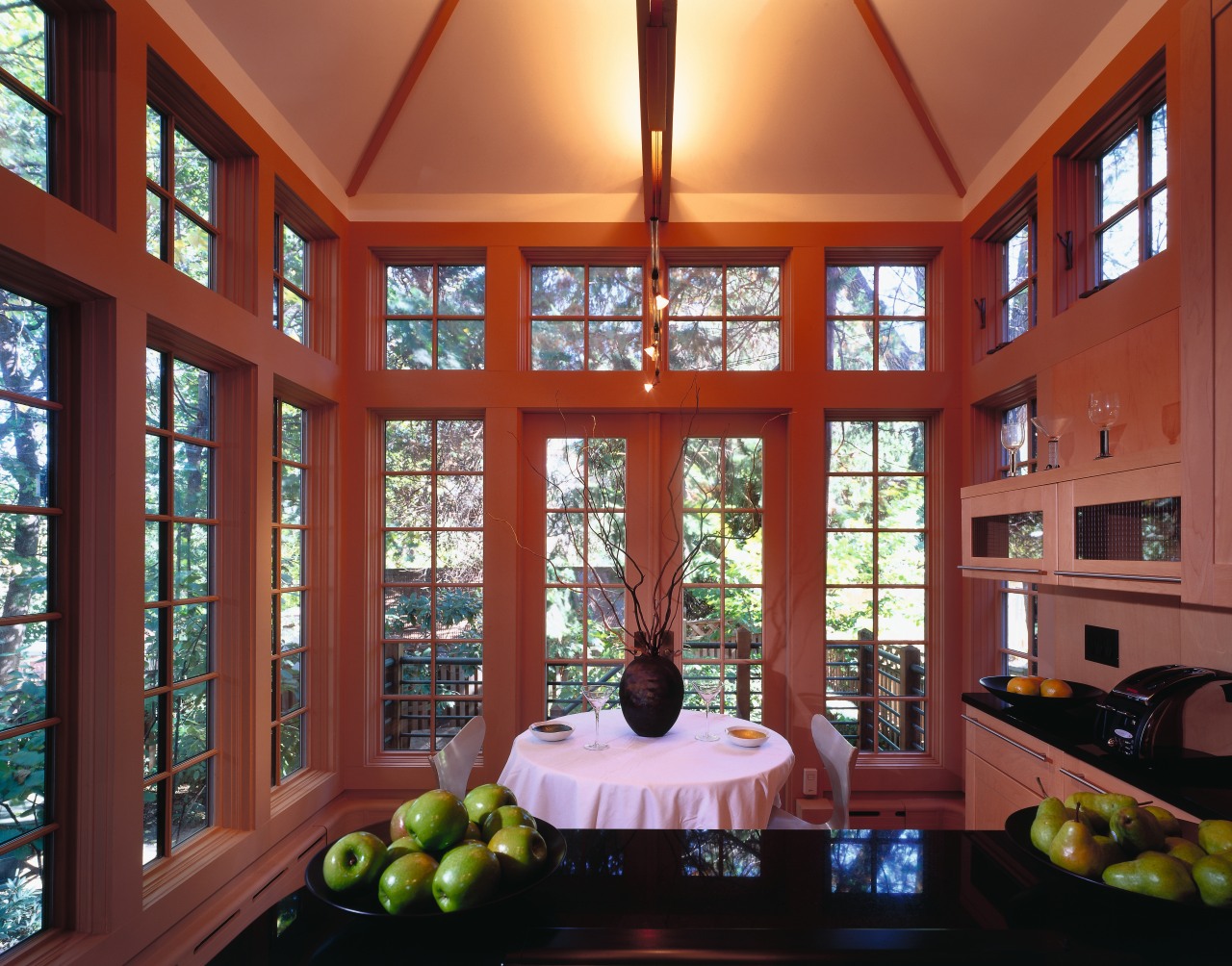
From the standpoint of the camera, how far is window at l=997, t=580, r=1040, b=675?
11.5 ft

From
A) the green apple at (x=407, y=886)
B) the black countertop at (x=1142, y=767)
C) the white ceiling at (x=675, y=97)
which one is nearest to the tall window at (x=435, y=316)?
the white ceiling at (x=675, y=97)

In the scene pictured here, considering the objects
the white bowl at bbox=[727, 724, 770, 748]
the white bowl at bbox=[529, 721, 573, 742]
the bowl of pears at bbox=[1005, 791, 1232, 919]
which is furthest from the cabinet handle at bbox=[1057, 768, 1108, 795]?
the white bowl at bbox=[529, 721, 573, 742]

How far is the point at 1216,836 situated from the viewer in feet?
3.26

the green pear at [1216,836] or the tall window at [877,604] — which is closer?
the green pear at [1216,836]

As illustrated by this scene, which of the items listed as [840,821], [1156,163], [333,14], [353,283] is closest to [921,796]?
[840,821]

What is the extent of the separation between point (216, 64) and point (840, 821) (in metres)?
3.68

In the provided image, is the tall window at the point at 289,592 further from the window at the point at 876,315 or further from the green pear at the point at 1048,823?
the green pear at the point at 1048,823

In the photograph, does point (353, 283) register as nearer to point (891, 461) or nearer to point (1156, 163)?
point (891, 461)

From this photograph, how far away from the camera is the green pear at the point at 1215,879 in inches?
35.4

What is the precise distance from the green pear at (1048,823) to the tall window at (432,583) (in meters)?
3.29

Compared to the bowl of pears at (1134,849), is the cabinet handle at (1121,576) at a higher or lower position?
higher

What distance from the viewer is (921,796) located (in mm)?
3955

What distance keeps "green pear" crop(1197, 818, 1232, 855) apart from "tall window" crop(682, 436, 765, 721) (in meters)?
3.13

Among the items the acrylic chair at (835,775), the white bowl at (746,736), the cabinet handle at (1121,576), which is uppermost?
the cabinet handle at (1121,576)
